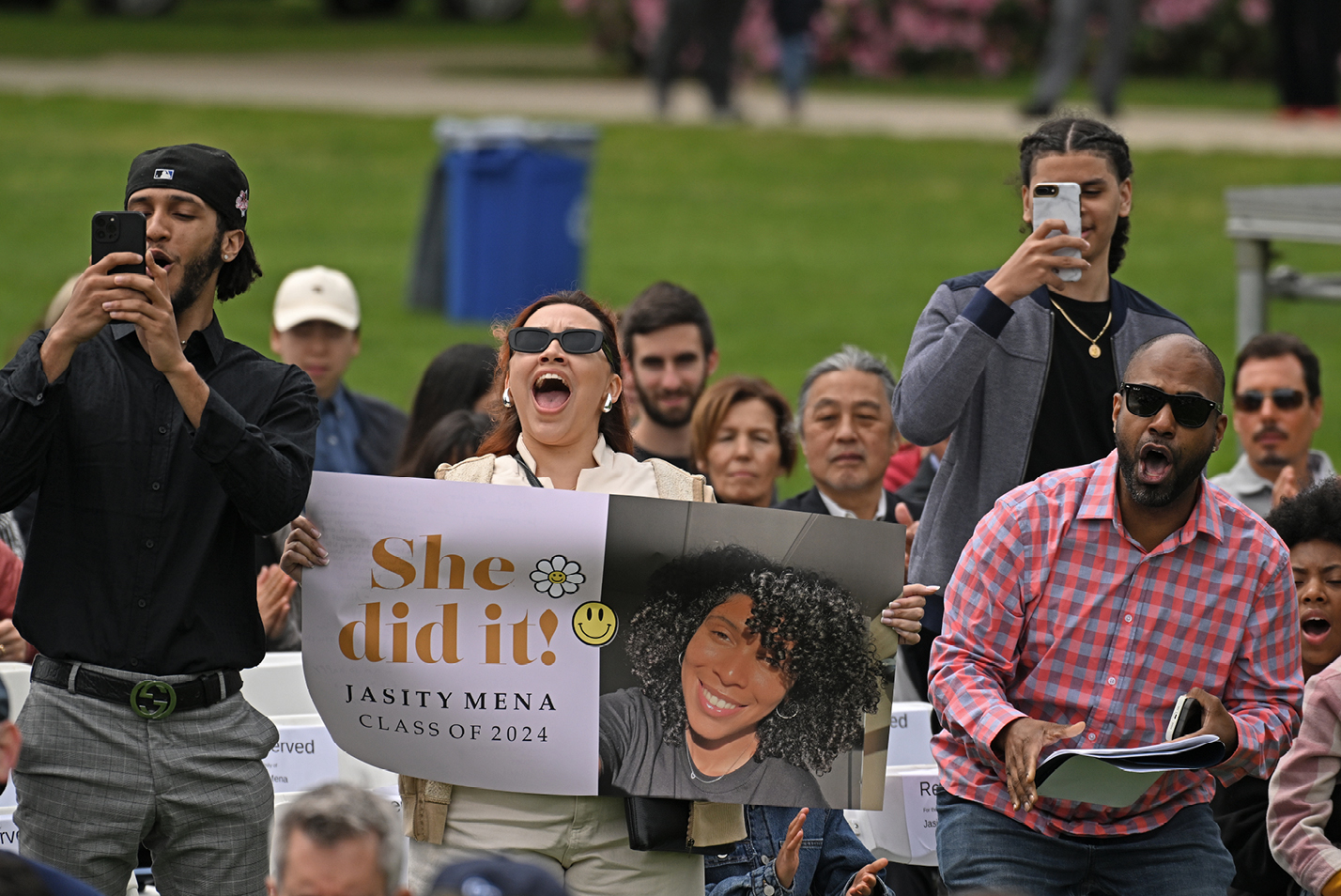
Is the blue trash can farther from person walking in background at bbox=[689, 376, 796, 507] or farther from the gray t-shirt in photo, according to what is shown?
the gray t-shirt in photo

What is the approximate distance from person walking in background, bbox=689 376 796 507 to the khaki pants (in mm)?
2407

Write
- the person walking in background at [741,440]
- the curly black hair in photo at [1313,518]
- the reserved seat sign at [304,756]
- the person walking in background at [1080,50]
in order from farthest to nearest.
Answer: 1. the person walking in background at [1080,50]
2. the person walking in background at [741,440]
3. the reserved seat sign at [304,756]
4. the curly black hair in photo at [1313,518]

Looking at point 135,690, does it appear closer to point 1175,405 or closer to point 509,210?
point 1175,405

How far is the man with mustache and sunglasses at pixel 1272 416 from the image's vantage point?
7227mm

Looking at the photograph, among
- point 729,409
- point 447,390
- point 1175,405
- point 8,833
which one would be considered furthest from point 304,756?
point 1175,405

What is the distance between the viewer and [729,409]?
7.02 meters

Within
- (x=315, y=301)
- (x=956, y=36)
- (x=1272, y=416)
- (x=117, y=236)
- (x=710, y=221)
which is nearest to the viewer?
(x=117, y=236)

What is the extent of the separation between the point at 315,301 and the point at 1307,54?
596 inches

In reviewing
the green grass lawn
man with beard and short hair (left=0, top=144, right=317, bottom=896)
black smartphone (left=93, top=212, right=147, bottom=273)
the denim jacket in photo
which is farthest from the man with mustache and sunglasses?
the green grass lawn

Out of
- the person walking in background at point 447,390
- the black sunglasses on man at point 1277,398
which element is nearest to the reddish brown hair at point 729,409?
the person walking in background at point 447,390

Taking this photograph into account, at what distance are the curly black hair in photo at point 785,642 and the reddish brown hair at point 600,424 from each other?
0.42m

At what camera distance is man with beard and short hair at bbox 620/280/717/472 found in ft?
23.9

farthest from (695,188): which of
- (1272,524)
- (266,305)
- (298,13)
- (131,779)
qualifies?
(298,13)

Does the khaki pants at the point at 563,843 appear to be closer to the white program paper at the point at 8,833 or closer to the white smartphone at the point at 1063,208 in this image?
the white program paper at the point at 8,833
